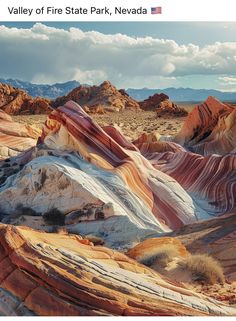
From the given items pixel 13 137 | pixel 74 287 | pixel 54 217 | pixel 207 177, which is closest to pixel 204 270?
pixel 74 287

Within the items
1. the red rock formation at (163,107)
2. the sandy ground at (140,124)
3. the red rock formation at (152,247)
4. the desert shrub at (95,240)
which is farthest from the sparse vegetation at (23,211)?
the red rock formation at (163,107)

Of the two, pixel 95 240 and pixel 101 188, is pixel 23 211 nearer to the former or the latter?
pixel 101 188

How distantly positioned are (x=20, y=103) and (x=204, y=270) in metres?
66.7

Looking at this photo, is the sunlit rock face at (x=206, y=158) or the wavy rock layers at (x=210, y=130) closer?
the sunlit rock face at (x=206, y=158)

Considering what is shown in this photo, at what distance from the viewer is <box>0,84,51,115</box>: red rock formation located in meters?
69.9

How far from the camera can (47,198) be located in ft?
42.4

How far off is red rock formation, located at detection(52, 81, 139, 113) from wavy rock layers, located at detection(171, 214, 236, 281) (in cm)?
6177

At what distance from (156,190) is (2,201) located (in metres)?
3.80

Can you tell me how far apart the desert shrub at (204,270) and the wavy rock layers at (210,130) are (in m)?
13.3

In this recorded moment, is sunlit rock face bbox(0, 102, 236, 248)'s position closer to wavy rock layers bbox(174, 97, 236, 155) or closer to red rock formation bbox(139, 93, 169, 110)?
wavy rock layers bbox(174, 97, 236, 155)

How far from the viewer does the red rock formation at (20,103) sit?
2753 inches

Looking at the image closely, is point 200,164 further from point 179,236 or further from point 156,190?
point 179,236

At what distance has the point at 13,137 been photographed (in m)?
20.4

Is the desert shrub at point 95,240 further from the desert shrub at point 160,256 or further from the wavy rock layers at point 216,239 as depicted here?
the desert shrub at point 160,256
